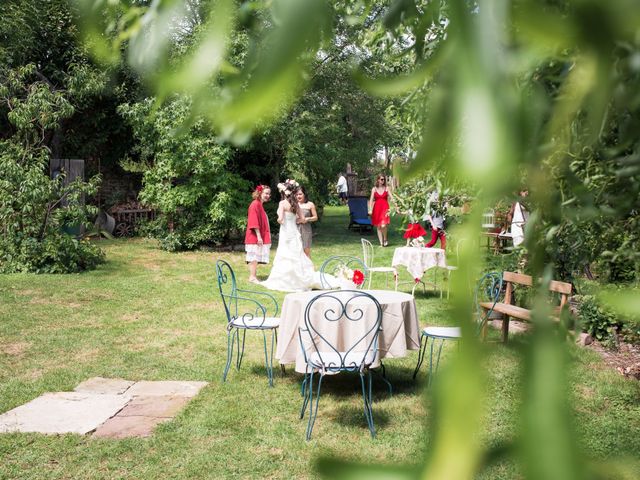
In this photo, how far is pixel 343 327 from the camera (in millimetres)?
5660

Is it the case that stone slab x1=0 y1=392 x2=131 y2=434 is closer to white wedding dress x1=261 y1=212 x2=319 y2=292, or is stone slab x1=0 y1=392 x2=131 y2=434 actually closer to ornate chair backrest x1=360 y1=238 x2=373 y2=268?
white wedding dress x1=261 y1=212 x2=319 y2=292

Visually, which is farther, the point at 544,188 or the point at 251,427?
the point at 251,427

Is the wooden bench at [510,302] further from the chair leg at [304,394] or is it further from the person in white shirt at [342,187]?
the person in white shirt at [342,187]

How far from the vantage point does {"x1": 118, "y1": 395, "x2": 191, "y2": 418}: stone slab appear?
520 centimetres

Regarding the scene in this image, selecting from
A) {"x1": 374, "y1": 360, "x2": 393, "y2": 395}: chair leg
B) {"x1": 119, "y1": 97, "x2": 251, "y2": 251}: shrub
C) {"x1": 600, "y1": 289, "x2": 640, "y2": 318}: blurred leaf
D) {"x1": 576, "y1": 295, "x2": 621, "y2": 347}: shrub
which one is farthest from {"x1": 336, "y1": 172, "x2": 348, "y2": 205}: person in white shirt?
{"x1": 600, "y1": 289, "x2": 640, "y2": 318}: blurred leaf

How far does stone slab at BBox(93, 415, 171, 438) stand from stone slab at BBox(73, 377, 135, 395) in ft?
2.05

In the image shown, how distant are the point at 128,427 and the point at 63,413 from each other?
0.62 meters

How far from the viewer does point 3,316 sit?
800 cm

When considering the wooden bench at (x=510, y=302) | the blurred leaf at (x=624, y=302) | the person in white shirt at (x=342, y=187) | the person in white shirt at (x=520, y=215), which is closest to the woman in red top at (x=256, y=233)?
the person in white shirt at (x=520, y=215)

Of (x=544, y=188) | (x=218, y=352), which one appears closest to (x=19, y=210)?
(x=218, y=352)

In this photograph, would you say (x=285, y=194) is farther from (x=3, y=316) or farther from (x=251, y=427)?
(x=251, y=427)

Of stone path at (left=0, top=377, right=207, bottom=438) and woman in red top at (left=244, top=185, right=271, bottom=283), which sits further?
woman in red top at (left=244, top=185, right=271, bottom=283)

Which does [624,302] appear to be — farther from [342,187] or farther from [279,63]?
[342,187]

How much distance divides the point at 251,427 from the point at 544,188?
4986mm
